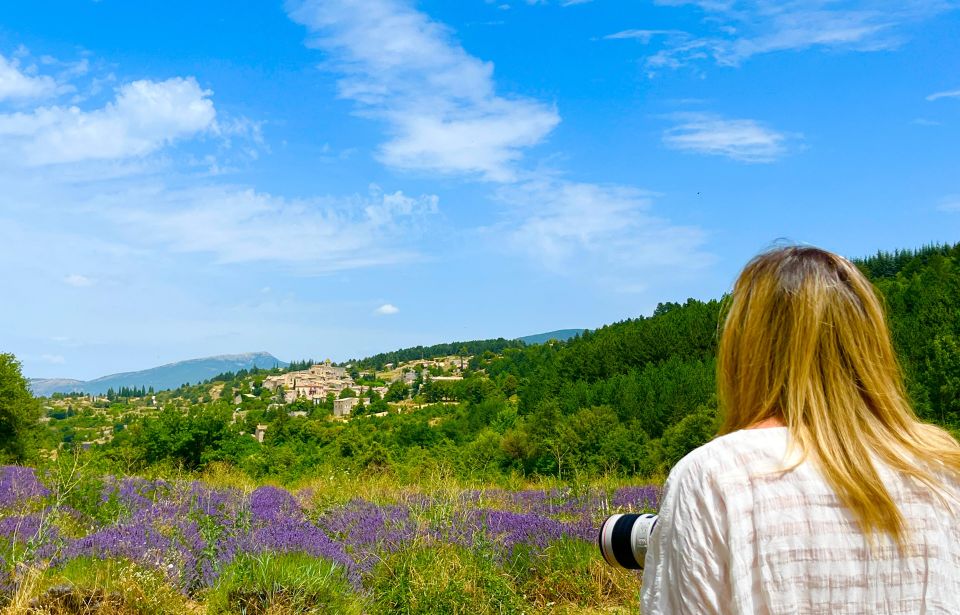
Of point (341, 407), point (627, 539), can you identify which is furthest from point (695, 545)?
point (341, 407)

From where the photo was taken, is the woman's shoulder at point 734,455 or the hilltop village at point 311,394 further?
the hilltop village at point 311,394

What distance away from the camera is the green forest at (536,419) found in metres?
16.7

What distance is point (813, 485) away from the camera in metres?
1.34

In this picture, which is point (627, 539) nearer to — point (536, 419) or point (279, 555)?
point (279, 555)

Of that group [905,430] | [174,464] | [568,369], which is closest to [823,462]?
[905,430]

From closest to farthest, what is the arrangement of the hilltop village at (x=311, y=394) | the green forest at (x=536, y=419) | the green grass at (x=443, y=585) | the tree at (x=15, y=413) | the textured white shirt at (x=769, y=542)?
the textured white shirt at (x=769, y=542)
the green grass at (x=443, y=585)
the green forest at (x=536, y=419)
the tree at (x=15, y=413)
the hilltop village at (x=311, y=394)

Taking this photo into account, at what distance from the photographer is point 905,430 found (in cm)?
147

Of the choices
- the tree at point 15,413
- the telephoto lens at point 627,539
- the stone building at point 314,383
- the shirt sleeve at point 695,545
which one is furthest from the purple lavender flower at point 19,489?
the stone building at point 314,383

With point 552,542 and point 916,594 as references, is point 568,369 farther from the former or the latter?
point 916,594

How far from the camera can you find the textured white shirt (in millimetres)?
1337

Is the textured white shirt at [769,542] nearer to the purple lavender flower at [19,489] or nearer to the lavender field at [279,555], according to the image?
the lavender field at [279,555]

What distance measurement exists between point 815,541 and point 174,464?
16243 millimetres

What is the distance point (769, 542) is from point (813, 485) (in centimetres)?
13

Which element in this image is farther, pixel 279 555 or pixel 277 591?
pixel 279 555
